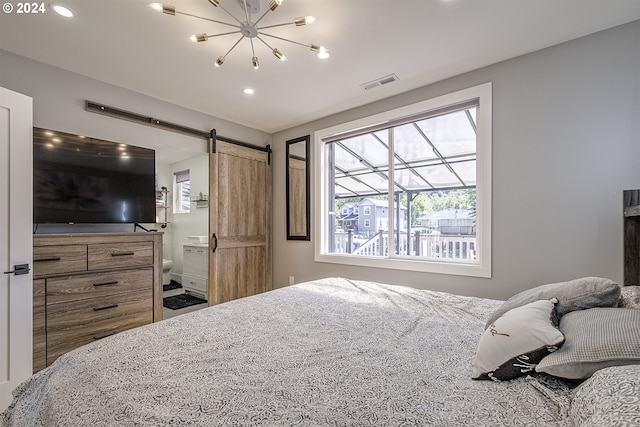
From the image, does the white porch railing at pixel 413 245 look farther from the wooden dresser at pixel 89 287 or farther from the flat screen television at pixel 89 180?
the flat screen television at pixel 89 180

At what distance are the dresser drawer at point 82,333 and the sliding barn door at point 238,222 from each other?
97cm

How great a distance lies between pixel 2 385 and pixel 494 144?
403 centimetres

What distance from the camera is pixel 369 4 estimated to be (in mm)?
1783

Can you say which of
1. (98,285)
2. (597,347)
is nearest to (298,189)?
(98,285)

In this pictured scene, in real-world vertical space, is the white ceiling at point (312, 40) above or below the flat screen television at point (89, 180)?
above

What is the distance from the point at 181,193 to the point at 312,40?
4.43m

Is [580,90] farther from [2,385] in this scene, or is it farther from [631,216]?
[2,385]

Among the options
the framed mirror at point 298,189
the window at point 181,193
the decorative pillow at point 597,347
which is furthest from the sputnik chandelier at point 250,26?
the window at point 181,193

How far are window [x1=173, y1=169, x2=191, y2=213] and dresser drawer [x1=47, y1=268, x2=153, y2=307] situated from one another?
116 inches

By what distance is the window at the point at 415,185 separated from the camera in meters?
2.55

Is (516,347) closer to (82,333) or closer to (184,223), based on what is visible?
(82,333)

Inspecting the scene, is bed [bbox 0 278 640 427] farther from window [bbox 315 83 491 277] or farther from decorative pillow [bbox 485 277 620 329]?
window [bbox 315 83 491 277]

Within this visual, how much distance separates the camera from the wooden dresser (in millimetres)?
2102

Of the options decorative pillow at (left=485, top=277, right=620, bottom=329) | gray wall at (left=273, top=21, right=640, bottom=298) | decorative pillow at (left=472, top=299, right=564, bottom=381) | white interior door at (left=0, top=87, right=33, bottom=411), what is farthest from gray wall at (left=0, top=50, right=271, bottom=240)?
decorative pillow at (left=485, top=277, right=620, bottom=329)
